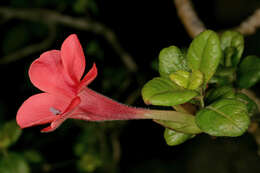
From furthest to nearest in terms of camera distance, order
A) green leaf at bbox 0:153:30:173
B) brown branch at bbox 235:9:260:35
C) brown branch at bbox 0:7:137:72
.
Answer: brown branch at bbox 0:7:137:72
green leaf at bbox 0:153:30:173
brown branch at bbox 235:9:260:35

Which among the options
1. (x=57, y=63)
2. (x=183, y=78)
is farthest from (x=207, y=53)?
(x=57, y=63)

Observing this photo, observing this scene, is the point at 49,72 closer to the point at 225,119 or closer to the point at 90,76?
the point at 90,76

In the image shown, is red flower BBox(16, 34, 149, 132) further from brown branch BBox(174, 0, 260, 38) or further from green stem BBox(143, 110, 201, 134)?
brown branch BBox(174, 0, 260, 38)

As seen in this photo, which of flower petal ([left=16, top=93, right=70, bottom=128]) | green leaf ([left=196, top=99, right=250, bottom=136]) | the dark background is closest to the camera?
green leaf ([left=196, top=99, right=250, bottom=136])

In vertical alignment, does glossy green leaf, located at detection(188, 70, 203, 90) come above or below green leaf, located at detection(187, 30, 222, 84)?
below

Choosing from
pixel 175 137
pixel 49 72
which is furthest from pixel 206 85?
pixel 49 72

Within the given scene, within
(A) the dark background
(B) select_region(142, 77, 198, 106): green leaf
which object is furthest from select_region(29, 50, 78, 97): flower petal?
(A) the dark background

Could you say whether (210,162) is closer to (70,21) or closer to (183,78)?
(70,21)
